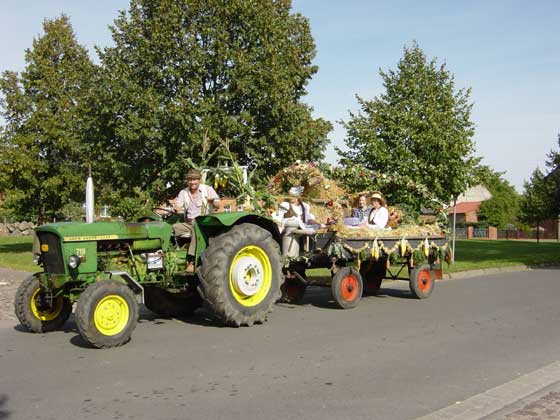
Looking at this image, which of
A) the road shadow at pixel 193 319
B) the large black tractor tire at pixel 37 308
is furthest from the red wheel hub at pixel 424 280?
the large black tractor tire at pixel 37 308

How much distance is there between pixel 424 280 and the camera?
11758 mm

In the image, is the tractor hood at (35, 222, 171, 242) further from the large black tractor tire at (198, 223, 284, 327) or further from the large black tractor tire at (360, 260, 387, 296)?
the large black tractor tire at (360, 260, 387, 296)

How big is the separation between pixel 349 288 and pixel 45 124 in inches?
806

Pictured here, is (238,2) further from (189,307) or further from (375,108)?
(189,307)

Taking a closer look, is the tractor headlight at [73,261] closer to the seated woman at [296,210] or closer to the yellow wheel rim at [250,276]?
the yellow wheel rim at [250,276]

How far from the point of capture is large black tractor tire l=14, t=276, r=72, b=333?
788 cm

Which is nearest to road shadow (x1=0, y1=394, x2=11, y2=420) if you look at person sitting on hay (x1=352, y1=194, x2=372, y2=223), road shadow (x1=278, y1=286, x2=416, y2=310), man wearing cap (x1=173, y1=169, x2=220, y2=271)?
man wearing cap (x1=173, y1=169, x2=220, y2=271)

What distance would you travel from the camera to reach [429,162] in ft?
74.0

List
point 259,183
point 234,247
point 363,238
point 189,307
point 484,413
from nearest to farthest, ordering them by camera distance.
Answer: point 484,413 < point 234,247 < point 189,307 < point 363,238 < point 259,183

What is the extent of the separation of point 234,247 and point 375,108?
17.0m

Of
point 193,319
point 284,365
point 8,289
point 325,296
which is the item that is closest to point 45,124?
point 8,289

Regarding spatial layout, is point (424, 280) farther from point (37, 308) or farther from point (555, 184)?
point (555, 184)

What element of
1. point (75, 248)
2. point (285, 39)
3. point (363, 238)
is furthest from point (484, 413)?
point (285, 39)

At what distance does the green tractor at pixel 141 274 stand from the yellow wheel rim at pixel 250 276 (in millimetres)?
14
